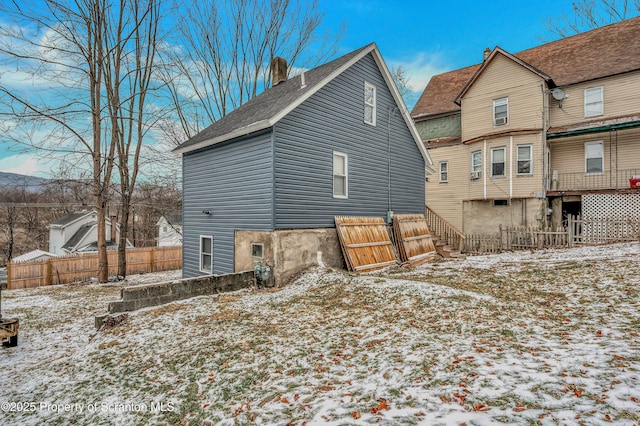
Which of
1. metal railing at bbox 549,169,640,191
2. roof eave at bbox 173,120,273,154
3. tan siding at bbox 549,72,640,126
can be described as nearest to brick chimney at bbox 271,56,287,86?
roof eave at bbox 173,120,273,154

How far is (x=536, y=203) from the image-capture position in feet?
53.6

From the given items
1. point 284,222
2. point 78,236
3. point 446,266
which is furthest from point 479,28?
point 78,236

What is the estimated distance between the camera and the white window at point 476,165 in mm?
18420

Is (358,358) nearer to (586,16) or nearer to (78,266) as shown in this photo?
(78,266)

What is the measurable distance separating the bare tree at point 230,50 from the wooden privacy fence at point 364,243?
16.8m

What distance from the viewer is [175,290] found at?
27.6 ft

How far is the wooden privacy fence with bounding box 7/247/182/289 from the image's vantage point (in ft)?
52.0

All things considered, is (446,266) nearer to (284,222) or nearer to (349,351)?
(284,222)

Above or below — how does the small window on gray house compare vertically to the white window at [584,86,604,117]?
below

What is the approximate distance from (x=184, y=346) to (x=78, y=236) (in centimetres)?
3703

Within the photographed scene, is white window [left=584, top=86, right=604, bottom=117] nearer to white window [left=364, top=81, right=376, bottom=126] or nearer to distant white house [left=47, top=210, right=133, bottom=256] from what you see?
white window [left=364, top=81, right=376, bottom=126]

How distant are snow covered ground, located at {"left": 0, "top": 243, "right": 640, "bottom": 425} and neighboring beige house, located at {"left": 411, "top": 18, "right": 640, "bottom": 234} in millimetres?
8798

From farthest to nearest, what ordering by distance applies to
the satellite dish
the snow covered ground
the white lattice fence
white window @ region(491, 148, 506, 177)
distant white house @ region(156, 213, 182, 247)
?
distant white house @ region(156, 213, 182, 247) < white window @ region(491, 148, 506, 177) < the satellite dish < the white lattice fence < the snow covered ground

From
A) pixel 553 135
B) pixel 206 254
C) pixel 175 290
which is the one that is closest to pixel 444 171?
pixel 553 135
